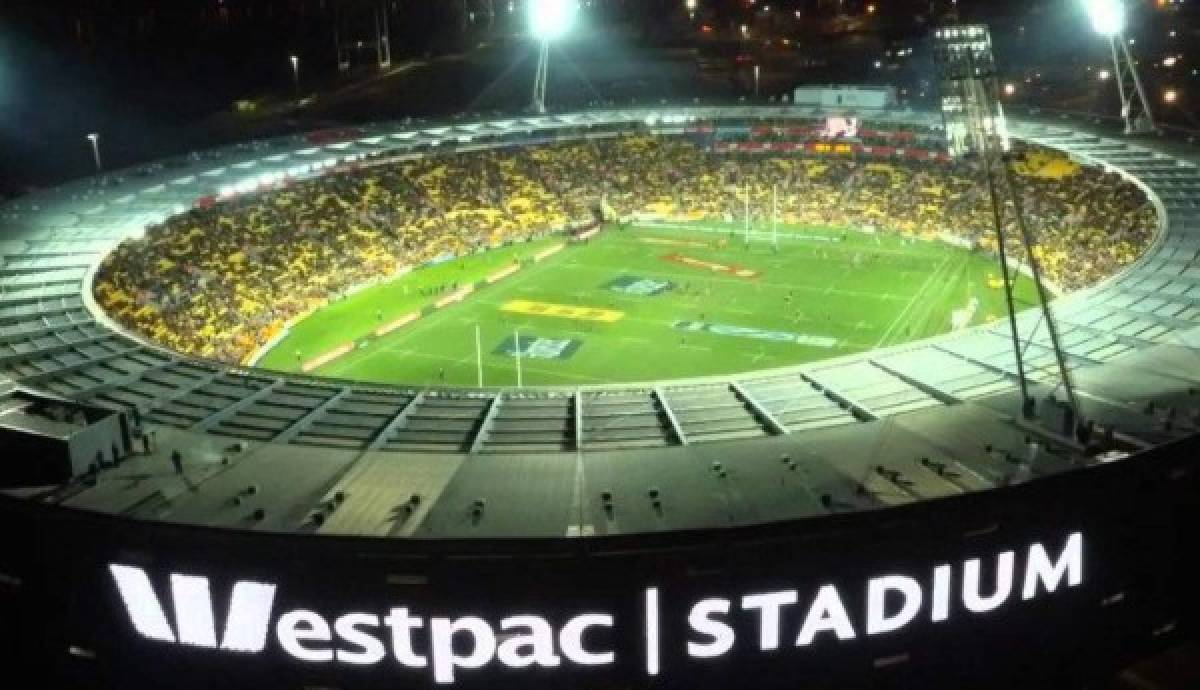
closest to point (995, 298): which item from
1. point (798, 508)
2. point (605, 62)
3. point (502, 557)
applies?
point (798, 508)

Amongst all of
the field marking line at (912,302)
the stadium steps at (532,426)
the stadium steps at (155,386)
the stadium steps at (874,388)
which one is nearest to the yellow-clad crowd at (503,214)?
the field marking line at (912,302)

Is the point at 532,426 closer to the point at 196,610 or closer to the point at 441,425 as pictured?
the point at 441,425

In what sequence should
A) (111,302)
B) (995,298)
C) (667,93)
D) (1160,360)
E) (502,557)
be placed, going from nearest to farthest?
1. (502,557)
2. (1160,360)
3. (111,302)
4. (995,298)
5. (667,93)

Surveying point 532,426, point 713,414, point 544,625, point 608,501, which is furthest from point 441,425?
point 544,625

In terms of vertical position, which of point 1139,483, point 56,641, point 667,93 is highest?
point 667,93

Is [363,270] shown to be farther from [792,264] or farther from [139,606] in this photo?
[139,606]

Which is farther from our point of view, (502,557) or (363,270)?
(363,270)
